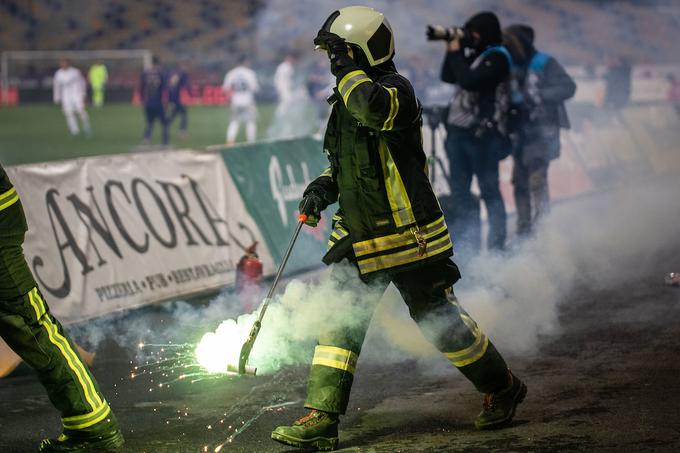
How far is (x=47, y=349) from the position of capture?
14.9ft

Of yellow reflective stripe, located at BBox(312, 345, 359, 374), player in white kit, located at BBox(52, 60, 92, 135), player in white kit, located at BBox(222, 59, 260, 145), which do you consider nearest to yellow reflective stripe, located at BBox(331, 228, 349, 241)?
yellow reflective stripe, located at BBox(312, 345, 359, 374)

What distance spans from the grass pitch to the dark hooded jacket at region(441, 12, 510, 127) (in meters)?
9.94

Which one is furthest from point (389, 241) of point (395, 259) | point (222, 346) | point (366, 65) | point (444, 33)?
point (444, 33)

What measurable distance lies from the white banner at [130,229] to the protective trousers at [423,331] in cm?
343

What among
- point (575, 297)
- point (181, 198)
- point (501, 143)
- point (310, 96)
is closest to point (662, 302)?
point (575, 297)

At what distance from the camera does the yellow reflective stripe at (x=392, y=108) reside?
4465 millimetres

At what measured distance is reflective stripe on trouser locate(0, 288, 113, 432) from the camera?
4.50 meters

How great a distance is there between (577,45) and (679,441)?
123ft

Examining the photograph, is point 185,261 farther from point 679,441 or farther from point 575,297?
point 679,441

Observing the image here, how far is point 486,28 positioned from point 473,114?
29.1 inches

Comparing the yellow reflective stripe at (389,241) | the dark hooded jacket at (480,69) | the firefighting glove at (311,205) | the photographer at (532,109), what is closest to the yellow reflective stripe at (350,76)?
the firefighting glove at (311,205)

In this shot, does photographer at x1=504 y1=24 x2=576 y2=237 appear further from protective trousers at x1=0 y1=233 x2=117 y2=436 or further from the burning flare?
protective trousers at x1=0 y1=233 x2=117 y2=436

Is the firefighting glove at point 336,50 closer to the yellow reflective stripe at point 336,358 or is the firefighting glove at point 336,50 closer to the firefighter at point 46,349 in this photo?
the yellow reflective stripe at point 336,358

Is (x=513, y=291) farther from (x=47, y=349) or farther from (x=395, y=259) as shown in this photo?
(x=47, y=349)
